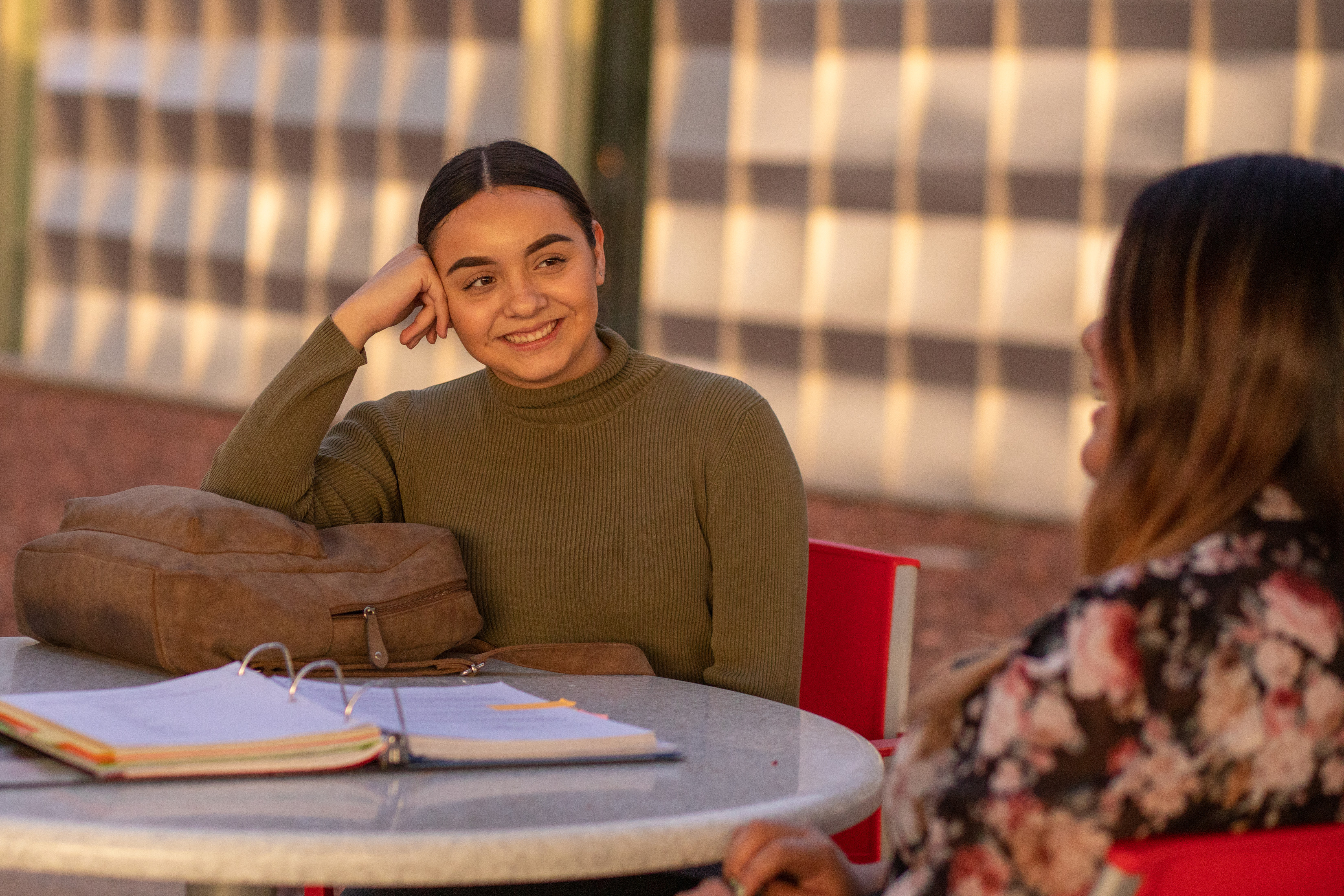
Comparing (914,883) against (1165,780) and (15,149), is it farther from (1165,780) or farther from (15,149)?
(15,149)

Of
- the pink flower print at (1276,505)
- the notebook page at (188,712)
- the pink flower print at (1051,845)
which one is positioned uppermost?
the pink flower print at (1276,505)

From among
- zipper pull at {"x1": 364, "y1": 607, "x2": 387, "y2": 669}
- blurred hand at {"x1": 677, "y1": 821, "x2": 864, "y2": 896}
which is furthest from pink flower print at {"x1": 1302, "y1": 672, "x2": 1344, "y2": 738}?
zipper pull at {"x1": 364, "y1": 607, "x2": 387, "y2": 669}

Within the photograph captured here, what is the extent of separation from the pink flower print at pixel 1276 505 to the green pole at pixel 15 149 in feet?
26.8

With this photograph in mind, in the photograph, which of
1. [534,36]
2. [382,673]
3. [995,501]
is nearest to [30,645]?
[382,673]

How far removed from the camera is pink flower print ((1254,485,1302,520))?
1.00m

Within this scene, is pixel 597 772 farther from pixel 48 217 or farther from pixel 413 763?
pixel 48 217

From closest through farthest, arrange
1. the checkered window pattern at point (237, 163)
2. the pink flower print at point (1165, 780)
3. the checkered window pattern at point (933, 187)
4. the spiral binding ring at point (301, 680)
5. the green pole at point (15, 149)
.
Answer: the pink flower print at point (1165, 780) < the spiral binding ring at point (301, 680) < the checkered window pattern at point (933, 187) < the checkered window pattern at point (237, 163) < the green pole at point (15, 149)

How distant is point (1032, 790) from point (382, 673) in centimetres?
84

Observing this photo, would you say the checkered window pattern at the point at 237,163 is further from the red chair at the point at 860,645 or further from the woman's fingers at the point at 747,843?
the woman's fingers at the point at 747,843

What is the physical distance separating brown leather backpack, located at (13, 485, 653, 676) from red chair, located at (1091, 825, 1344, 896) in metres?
0.91

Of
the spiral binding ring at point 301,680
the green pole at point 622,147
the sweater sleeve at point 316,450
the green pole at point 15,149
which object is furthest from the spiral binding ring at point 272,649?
the green pole at point 15,149

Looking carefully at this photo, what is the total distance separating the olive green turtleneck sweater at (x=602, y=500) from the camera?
1792mm

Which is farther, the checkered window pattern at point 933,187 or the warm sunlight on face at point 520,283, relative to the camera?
the checkered window pattern at point 933,187

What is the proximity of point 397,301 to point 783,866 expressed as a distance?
3.62ft
